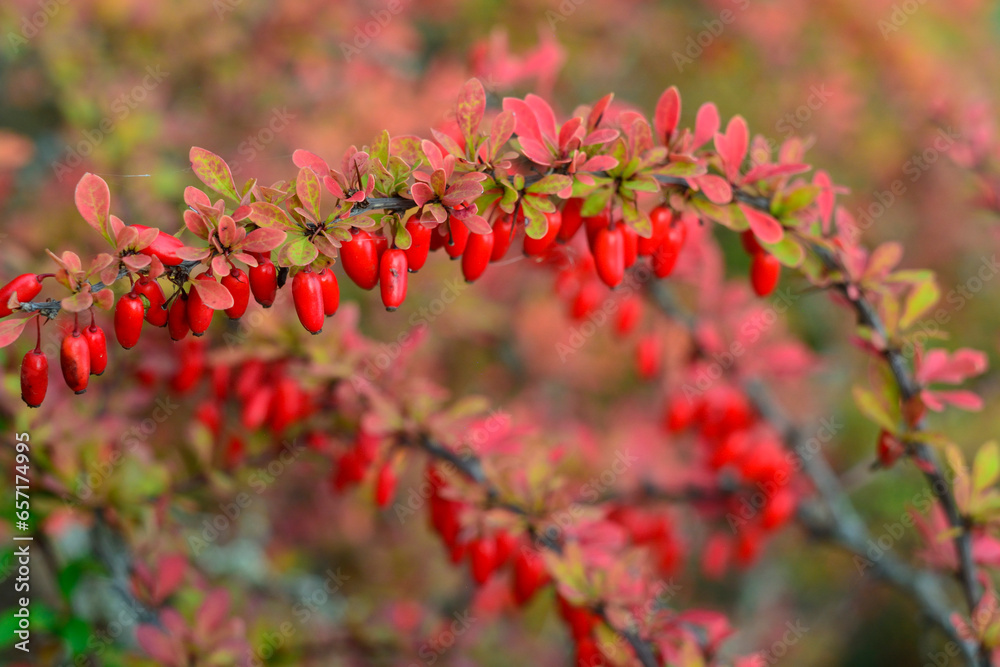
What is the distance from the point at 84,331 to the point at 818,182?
102 cm

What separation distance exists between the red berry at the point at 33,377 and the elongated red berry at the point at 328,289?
32 cm

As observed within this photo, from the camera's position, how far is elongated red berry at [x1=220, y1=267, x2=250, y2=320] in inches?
34.6

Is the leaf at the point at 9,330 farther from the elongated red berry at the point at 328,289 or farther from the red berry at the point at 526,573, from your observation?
the red berry at the point at 526,573

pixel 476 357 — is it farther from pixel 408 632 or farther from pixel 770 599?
pixel 770 599

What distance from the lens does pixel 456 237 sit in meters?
0.96

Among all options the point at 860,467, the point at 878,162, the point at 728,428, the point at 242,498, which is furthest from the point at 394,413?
the point at 878,162

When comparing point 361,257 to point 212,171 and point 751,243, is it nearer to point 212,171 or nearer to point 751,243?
point 212,171

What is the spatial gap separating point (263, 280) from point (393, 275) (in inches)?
6.0

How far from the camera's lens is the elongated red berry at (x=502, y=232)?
1.02 meters

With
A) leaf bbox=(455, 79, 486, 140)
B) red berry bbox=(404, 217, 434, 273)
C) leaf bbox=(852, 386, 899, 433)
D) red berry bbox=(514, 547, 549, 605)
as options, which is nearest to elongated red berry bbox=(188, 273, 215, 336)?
red berry bbox=(404, 217, 434, 273)

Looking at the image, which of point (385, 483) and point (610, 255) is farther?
point (385, 483)

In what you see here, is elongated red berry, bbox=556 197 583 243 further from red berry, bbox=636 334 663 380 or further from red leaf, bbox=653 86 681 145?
red berry, bbox=636 334 663 380

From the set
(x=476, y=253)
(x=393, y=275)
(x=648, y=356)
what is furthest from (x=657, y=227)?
(x=648, y=356)

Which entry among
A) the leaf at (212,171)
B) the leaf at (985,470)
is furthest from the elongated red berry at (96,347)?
the leaf at (985,470)
